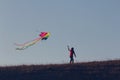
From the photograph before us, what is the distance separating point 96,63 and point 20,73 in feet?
21.7

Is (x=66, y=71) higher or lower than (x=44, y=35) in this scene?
lower

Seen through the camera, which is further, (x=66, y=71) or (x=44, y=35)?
(x=44, y=35)

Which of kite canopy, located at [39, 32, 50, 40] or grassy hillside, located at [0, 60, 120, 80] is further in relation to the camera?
→ kite canopy, located at [39, 32, 50, 40]

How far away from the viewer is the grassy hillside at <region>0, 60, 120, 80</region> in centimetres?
5303

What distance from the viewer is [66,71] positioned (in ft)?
178

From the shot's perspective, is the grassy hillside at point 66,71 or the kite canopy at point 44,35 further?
the kite canopy at point 44,35

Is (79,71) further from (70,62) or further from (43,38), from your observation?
(43,38)

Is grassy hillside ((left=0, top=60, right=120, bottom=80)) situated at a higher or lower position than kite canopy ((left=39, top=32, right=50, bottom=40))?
lower

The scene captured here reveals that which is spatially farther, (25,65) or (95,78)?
(25,65)

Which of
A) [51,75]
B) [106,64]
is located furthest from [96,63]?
[51,75]

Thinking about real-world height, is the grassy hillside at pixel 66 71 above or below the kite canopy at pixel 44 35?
below

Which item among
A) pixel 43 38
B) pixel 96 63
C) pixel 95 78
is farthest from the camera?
pixel 43 38

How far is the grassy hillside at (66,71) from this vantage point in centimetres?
5303

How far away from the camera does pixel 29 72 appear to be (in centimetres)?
5512
